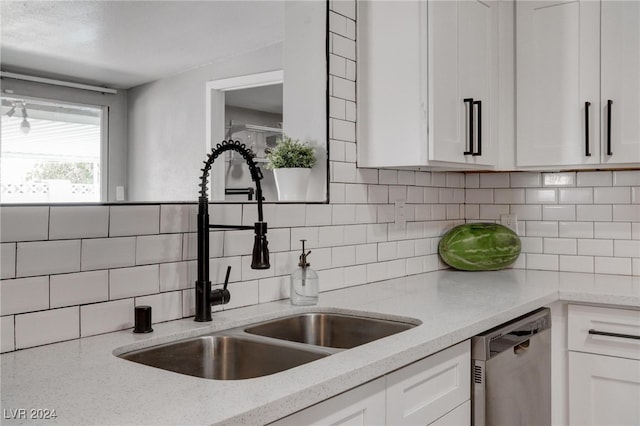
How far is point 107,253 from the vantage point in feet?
5.02

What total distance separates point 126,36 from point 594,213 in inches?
87.0

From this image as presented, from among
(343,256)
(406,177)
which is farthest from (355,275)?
(406,177)

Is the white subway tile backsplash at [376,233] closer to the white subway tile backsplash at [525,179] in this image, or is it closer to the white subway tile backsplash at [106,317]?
the white subway tile backsplash at [525,179]

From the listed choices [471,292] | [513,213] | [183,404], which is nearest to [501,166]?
[513,213]

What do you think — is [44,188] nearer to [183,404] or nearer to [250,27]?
[183,404]

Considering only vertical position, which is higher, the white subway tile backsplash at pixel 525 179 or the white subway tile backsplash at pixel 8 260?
the white subway tile backsplash at pixel 525 179

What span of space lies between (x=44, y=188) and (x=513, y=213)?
2329 millimetres

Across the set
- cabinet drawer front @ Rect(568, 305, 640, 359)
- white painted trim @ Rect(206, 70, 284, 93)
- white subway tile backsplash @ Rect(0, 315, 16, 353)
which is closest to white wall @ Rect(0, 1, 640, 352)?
white subway tile backsplash @ Rect(0, 315, 16, 353)

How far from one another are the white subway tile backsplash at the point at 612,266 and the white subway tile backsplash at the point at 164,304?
2036 mm

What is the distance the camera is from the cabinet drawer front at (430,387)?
1437 millimetres

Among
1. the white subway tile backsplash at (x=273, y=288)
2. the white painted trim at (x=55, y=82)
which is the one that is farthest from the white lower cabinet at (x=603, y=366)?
the white painted trim at (x=55, y=82)

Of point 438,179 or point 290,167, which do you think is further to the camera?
point 438,179

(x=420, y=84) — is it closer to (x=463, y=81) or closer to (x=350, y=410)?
(x=463, y=81)

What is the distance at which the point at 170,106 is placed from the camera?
182 centimetres
